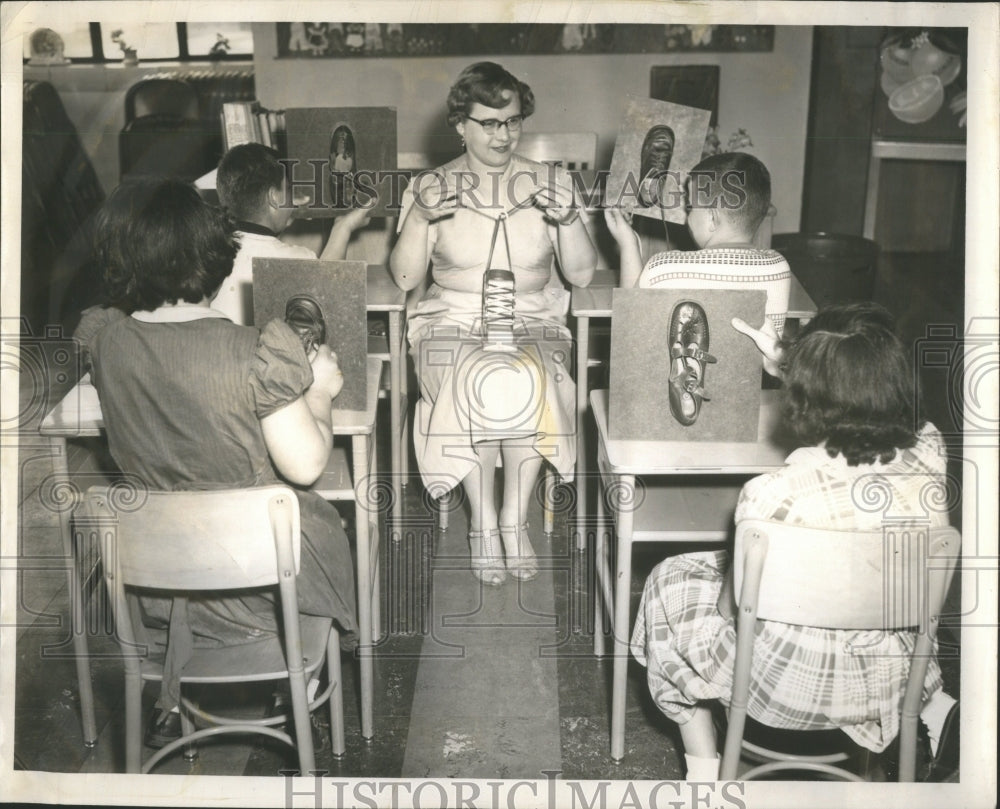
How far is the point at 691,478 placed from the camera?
2.91m

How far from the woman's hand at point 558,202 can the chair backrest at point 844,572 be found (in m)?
1.64

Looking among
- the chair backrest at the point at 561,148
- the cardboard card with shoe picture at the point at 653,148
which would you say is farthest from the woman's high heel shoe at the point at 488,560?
the chair backrest at the point at 561,148

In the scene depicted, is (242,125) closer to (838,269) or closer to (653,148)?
(653,148)

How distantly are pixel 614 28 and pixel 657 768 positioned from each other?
13.8 feet

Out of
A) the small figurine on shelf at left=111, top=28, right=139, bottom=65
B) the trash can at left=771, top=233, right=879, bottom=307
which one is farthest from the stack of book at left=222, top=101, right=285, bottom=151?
the small figurine on shelf at left=111, top=28, right=139, bottom=65

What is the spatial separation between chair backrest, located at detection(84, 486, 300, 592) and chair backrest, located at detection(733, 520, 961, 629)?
0.84 metres

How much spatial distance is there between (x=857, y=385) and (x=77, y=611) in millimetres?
1826

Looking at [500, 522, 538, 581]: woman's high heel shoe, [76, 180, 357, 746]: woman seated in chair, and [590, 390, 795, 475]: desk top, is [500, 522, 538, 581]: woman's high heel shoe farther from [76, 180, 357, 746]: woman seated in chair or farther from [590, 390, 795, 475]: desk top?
[76, 180, 357, 746]: woman seated in chair

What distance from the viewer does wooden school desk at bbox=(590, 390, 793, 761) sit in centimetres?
240

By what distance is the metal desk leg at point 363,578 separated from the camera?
99.7 inches

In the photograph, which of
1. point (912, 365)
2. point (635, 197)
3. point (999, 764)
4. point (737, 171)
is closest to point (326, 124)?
point (635, 197)

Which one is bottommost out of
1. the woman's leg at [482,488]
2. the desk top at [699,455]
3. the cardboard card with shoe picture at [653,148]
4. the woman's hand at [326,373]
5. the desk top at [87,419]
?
the woman's leg at [482,488]

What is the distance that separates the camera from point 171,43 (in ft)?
22.2

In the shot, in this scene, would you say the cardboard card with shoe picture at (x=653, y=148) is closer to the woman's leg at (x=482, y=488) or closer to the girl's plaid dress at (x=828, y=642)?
the woman's leg at (x=482, y=488)
